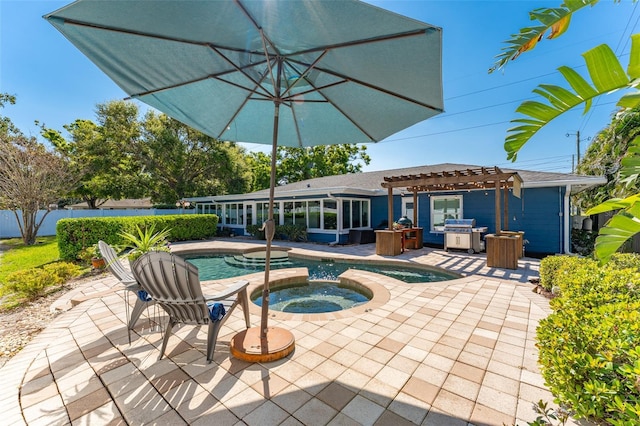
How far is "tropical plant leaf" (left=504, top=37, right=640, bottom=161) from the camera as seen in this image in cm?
144

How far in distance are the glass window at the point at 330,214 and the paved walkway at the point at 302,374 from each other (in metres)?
8.25

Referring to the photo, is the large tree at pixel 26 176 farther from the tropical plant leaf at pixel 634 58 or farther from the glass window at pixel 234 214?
the tropical plant leaf at pixel 634 58

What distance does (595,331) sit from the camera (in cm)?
168

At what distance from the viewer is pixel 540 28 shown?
6.15ft

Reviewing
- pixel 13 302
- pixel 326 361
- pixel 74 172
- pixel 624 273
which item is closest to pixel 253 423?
pixel 326 361

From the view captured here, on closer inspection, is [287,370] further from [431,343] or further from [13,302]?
[13,302]

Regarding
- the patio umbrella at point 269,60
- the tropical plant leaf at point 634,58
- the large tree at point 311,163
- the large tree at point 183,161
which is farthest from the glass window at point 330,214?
the large tree at point 311,163

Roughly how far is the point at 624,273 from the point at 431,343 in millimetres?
2381

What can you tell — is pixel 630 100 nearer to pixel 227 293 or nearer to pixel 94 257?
pixel 227 293

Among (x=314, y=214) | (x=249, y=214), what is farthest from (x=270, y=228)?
(x=249, y=214)

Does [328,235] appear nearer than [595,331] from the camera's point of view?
No

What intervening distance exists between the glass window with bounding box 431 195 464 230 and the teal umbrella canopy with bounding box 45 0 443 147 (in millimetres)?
8722

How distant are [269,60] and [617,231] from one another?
277 cm

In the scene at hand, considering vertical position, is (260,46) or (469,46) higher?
(469,46)
